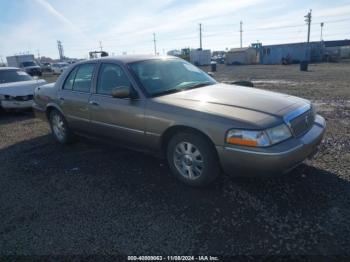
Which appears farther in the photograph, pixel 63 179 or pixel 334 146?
pixel 334 146

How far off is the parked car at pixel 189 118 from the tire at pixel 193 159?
1cm

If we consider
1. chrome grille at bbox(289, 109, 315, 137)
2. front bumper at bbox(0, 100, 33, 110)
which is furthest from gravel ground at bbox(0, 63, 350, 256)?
front bumper at bbox(0, 100, 33, 110)

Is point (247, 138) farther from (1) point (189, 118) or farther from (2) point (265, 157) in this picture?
(1) point (189, 118)

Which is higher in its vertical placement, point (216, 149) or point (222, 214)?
A: point (216, 149)

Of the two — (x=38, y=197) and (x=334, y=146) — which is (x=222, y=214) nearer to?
(x=38, y=197)

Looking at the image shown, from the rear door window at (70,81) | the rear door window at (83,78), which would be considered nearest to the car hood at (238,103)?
the rear door window at (83,78)

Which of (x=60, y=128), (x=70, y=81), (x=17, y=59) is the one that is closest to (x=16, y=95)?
(x=60, y=128)

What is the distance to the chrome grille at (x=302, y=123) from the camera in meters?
3.38

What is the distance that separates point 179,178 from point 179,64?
78.3 inches

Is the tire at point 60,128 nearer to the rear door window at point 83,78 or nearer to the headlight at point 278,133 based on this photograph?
the rear door window at point 83,78

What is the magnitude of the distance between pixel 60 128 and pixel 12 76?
5.75 m

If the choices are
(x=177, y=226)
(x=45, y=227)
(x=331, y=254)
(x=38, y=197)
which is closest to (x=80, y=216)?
(x=45, y=227)

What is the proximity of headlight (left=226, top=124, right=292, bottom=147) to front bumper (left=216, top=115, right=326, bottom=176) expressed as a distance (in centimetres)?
5

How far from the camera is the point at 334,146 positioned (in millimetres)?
4961
